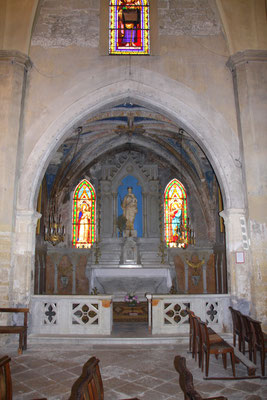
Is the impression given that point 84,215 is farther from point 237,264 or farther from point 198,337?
point 198,337

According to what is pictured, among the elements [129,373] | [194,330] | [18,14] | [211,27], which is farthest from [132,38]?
[129,373]

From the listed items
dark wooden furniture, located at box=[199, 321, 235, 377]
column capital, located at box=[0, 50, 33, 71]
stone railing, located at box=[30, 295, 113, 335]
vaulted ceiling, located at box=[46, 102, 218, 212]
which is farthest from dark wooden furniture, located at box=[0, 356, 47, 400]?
vaulted ceiling, located at box=[46, 102, 218, 212]

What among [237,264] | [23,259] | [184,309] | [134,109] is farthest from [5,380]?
[134,109]

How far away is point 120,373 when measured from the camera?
528cm

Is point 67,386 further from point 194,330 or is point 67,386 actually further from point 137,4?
point 137,4

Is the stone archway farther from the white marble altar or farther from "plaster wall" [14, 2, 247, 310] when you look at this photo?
the white marble altar

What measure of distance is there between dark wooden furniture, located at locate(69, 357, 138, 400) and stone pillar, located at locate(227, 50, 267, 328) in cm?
535

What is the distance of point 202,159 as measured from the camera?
1419 cm

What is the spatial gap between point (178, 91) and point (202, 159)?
5.62 metres

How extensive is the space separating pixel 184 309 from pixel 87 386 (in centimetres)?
560

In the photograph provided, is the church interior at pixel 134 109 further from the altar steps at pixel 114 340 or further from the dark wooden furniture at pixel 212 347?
the dark wooden furniture at pixel 212 347

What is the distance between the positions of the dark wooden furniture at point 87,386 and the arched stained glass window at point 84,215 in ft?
41.3

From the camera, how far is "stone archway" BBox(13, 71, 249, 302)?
7988mm

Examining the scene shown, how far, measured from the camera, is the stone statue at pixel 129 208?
14.8 m
